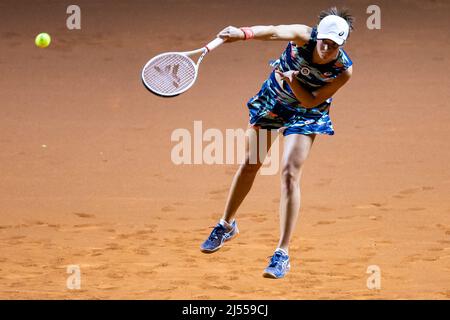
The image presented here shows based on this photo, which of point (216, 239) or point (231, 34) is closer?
point (231, 34)

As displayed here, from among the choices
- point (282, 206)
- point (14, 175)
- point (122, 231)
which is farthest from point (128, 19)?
point (282, 206)

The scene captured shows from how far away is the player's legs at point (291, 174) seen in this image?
5.98 metres

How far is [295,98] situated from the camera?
20.4ft

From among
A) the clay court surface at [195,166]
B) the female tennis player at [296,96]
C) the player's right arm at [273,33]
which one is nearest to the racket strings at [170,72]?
the player's right arm at [273,33]

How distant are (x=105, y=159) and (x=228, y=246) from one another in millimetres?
2196

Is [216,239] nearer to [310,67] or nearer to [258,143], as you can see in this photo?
[258,143]

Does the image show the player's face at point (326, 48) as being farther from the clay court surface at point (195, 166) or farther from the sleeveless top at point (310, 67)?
the clay court surface at point (195, 166)

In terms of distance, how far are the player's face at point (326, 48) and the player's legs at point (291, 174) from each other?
54 centimetres

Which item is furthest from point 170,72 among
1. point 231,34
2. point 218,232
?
point 218,232

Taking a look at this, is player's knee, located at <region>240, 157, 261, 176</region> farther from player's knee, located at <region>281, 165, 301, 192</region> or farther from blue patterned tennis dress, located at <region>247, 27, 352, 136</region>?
player's knee, located at <region>281, 165, 301, 192</region>

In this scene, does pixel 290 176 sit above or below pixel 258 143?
below

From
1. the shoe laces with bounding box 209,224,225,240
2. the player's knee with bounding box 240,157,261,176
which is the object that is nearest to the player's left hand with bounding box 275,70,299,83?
the player's knee with bounding box 240,157,261,176

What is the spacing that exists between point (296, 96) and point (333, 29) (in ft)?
1.76

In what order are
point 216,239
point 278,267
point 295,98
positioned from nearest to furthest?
point 278,267 → point 295,98 → point 216,239
